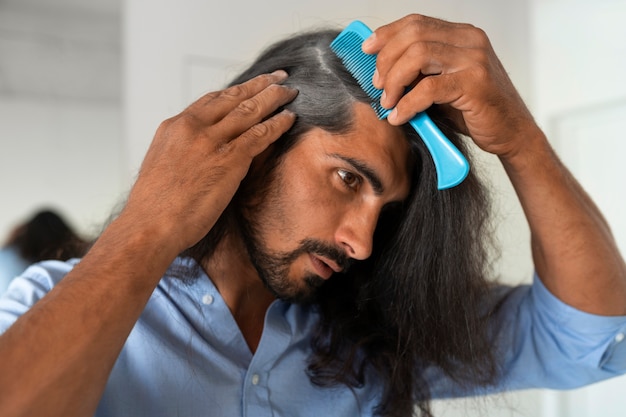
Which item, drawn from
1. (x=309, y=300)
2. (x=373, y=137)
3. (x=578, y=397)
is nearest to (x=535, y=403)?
(x=578, y=397)

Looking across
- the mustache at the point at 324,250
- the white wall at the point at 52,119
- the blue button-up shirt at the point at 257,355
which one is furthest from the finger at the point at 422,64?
the white wall at the point at 52,119

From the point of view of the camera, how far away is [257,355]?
826 millimetres

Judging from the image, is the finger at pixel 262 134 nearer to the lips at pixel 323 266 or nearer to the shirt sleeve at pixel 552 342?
the lips at pixel 323 266

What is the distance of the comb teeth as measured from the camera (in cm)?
77

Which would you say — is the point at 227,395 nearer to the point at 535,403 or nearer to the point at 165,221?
the point at 165,221

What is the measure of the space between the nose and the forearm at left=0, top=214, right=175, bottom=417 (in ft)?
0.88

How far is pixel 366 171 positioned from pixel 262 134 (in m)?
0.14

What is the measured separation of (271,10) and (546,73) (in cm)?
80

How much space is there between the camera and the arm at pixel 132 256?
0.56 metres

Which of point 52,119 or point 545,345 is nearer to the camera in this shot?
point 545,345

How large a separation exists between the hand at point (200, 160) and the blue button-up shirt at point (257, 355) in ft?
0.57

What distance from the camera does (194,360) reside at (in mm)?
797

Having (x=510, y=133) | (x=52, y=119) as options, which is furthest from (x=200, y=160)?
(x=52, y=119)

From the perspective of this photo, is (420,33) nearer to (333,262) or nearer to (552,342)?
(333,262)
